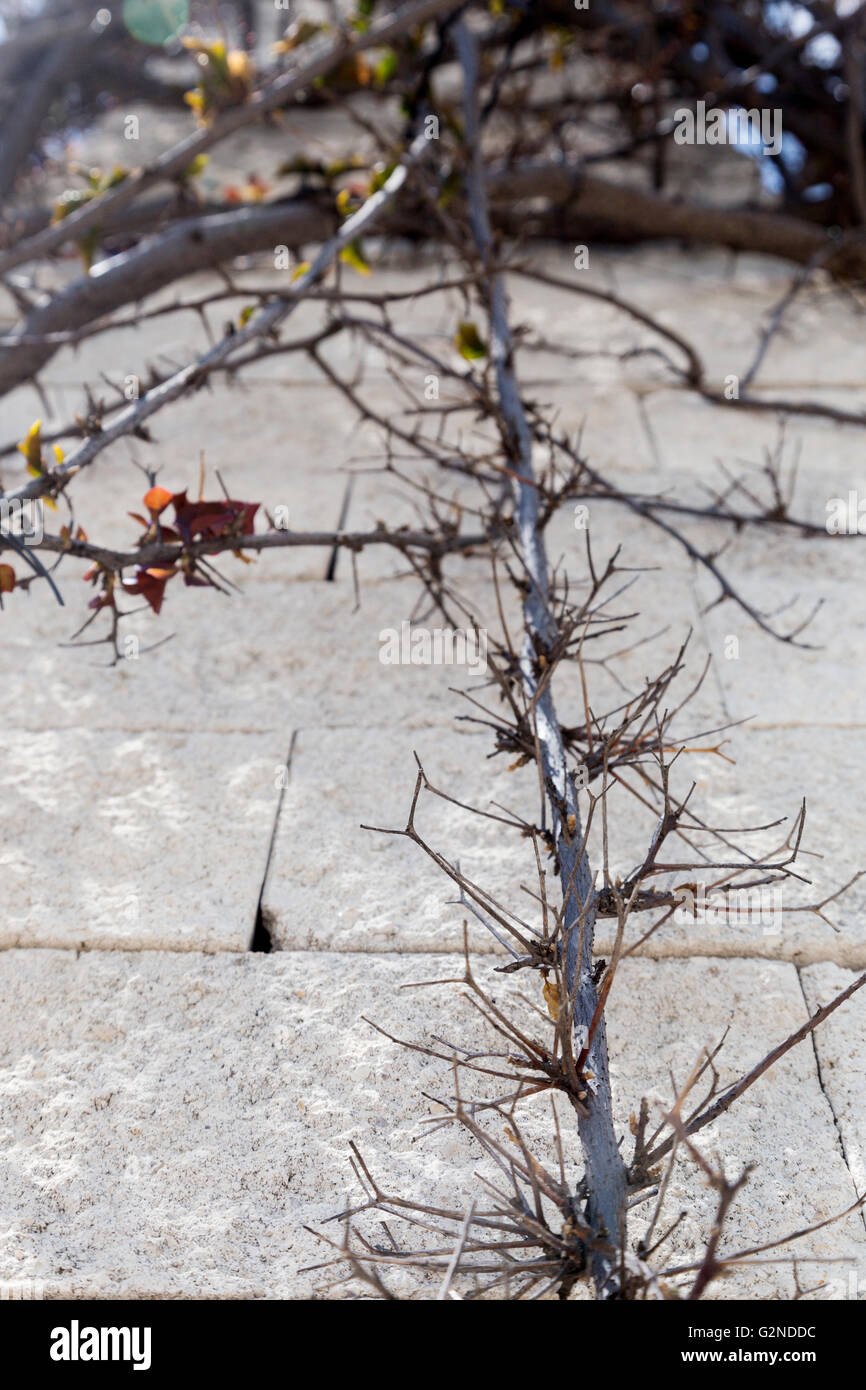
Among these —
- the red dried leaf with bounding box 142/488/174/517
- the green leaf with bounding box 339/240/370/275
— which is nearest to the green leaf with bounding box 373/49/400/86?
the green leaf with bounding box 339/240/370/275

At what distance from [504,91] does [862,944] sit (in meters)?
3.83

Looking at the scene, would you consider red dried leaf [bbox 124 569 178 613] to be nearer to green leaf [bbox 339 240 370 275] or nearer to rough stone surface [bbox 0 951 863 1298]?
rough stone surface [bbox 0 951 863 1298]

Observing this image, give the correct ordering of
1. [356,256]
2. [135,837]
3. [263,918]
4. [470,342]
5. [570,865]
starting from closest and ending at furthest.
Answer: [570,865], [263,918], [135,837], [470,342], [356,256]

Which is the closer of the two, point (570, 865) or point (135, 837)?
point (570, 865)

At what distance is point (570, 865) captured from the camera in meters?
1.23

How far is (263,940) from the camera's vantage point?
5.08ft

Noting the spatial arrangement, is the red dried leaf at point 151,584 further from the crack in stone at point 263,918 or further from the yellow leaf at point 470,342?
the yellow leaf at point 470,342

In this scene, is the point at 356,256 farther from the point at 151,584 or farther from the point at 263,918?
the point at 263,918

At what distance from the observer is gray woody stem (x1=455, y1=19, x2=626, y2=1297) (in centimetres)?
100

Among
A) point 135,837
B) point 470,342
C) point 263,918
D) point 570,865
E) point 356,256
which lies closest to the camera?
point 570,865

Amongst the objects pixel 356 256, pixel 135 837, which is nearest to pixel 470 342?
pixel 356 256

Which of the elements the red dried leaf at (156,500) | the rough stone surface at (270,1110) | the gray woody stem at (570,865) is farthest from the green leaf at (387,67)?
the rough stone surface at (270,1110)

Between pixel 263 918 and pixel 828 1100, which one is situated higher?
pixel 263 918

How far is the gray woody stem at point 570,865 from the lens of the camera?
39.4 inches
